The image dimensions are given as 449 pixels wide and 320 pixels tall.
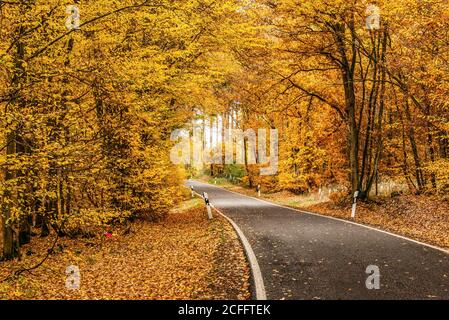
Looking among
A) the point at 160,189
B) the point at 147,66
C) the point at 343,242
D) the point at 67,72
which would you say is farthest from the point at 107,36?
the point at 343,242

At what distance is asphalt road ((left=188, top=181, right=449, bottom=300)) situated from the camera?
6.33 meters

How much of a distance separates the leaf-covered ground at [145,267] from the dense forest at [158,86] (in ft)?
3.28

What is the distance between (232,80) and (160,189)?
13.6m

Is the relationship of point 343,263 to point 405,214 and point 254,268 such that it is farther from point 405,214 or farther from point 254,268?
point 405,214

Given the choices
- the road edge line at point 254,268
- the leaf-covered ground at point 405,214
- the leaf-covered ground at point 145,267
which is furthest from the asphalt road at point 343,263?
the leaf-covered ground at point 405,214

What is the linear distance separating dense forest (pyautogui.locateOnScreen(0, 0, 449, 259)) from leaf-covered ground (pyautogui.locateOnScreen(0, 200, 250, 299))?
39.3 inches

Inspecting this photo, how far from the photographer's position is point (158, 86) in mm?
14039

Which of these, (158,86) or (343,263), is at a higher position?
(158,86)

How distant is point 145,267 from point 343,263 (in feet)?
16.7

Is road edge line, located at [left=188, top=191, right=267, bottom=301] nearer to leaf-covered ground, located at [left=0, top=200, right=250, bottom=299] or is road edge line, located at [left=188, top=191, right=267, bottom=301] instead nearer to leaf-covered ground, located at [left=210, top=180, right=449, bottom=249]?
leaf-covered ground, located at [left=0, top=200, right=250, bottom=299]

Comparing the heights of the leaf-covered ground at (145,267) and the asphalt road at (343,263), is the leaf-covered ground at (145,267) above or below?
below

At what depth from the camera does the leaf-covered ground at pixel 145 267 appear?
25.0 ft

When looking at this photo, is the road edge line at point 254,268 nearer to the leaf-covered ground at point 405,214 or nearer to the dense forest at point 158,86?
the dense forest at point 158,86

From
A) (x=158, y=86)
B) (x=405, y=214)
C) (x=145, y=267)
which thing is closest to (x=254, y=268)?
(x=145, y=267)
